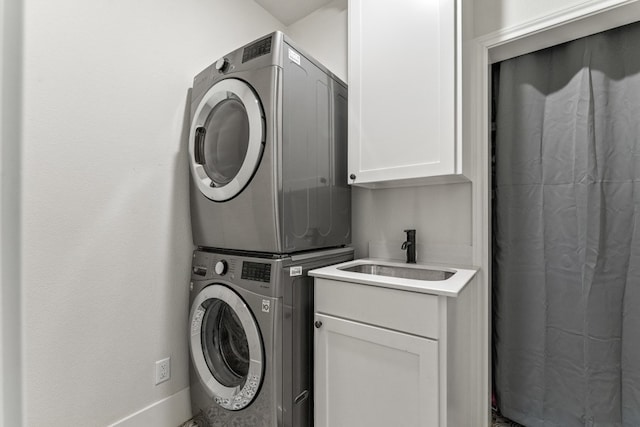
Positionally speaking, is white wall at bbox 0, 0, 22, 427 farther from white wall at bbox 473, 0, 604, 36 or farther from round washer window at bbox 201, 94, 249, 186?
white wall at bbox 473, 0, 604, 36

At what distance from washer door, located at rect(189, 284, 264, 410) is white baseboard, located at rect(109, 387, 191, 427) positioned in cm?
23

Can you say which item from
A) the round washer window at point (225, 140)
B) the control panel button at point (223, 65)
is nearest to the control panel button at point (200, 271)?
the round washer window at point (225, 140)

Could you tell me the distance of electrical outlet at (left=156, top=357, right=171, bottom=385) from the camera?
1.52 metres

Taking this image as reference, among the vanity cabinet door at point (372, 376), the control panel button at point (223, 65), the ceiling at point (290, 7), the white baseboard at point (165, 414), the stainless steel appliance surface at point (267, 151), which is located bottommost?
the white baseboard at point (165, 414)

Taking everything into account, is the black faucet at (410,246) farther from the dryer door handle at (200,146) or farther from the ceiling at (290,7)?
the ceiling at (290,7)

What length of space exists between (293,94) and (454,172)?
0.83 meters

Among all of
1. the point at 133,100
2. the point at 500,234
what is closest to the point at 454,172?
the point at 500,234

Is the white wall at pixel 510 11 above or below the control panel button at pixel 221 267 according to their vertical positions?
above

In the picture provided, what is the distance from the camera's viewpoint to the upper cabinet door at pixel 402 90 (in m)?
1.31

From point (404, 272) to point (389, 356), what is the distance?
1.90ft

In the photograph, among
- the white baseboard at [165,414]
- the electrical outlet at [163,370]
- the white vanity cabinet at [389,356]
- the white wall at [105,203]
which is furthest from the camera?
the electrical outlet at [163,370]

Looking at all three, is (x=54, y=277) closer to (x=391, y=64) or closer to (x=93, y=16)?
(x=93, y=16)

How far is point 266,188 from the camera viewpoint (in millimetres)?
1313

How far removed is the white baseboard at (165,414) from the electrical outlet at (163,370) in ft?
0.35
